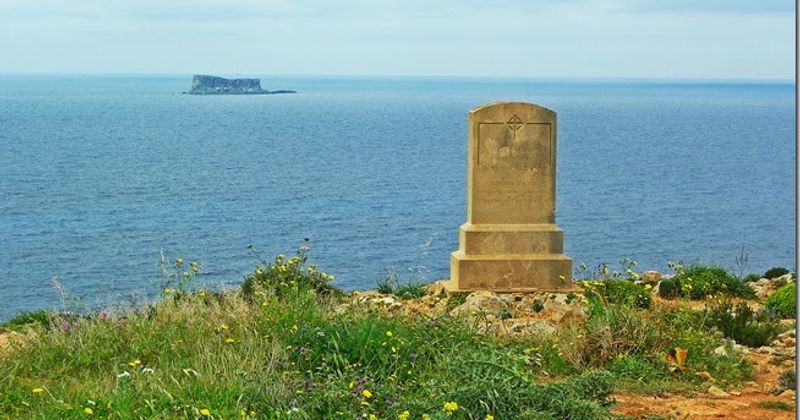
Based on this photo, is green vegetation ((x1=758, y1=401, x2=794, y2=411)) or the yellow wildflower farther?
green vegetation ((x1=758, y1=401, x2=794, y2=411))

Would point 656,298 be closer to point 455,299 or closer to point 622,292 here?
point 622,292

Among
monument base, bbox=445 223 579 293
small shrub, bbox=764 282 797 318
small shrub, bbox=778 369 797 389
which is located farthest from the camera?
monument base, bbox=445 223 579 293

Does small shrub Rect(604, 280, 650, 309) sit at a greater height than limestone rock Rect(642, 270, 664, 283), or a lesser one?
greater

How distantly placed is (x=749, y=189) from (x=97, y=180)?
1243 inches

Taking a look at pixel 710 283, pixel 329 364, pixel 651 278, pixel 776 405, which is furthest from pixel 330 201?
pixel 776 405

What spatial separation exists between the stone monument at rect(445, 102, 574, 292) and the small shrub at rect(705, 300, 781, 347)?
11.4 feet

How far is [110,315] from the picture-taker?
30.7 ft

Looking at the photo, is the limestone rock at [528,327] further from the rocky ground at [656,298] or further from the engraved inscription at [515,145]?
the engraved inscription at [515,145]

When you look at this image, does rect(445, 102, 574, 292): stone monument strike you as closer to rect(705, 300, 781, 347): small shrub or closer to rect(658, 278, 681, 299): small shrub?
rect(658, 278, 681, 299): small shrub

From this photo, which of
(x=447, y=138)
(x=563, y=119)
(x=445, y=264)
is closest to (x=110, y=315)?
(x=445, y=264)

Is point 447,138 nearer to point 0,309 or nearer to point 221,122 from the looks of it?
point 221,122

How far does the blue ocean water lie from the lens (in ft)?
96.0

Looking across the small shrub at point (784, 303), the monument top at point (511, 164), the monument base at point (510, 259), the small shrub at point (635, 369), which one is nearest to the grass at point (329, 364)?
the small shrub at point (635, 369)

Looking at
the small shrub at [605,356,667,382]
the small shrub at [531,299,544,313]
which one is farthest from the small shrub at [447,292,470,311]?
the small shrub at [605,356,667,382]
